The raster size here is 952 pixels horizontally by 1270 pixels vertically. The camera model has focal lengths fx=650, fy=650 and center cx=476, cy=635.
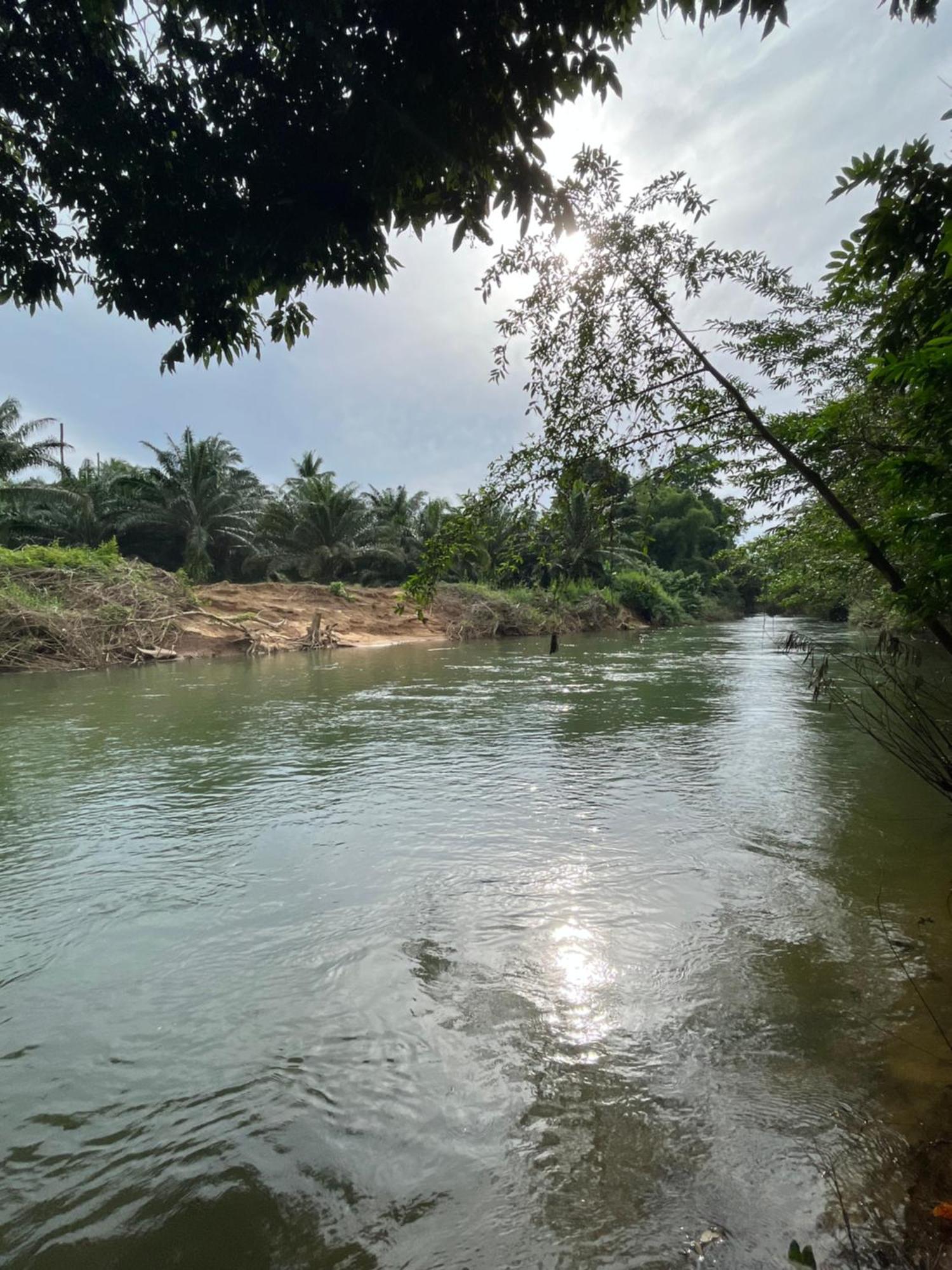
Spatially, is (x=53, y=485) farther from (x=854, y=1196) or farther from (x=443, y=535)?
(x=854, y=1196)

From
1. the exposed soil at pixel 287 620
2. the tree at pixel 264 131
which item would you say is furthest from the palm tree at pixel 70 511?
the tree at pixel 264 131

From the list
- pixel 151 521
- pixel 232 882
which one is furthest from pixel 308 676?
pixel 151 521

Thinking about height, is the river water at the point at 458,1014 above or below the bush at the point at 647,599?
below

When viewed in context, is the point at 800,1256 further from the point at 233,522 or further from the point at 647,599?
the point at 647,599

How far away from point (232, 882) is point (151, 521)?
31910mm

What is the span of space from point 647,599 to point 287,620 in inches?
929

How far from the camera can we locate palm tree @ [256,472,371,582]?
110 feet

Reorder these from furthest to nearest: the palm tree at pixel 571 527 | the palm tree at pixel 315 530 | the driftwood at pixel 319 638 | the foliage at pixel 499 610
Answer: the palm tree at pixel 315 530
the foliage at pixel 499 610
the driftwood at pixel 319 638
the palm tree at pixel 571 527

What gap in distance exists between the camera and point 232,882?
457cm

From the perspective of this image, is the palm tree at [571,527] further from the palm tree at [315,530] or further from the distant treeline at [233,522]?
the palm tree at [315,530]

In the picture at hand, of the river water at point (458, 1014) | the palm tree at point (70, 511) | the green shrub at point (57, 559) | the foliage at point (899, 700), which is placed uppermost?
the palm tree at point (70, 511)

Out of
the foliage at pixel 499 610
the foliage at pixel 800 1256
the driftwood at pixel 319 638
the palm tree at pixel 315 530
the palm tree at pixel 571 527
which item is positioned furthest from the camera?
the palm tree at pixel 315 530

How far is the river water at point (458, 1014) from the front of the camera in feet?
6.51

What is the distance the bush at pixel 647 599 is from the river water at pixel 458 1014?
3316cm
